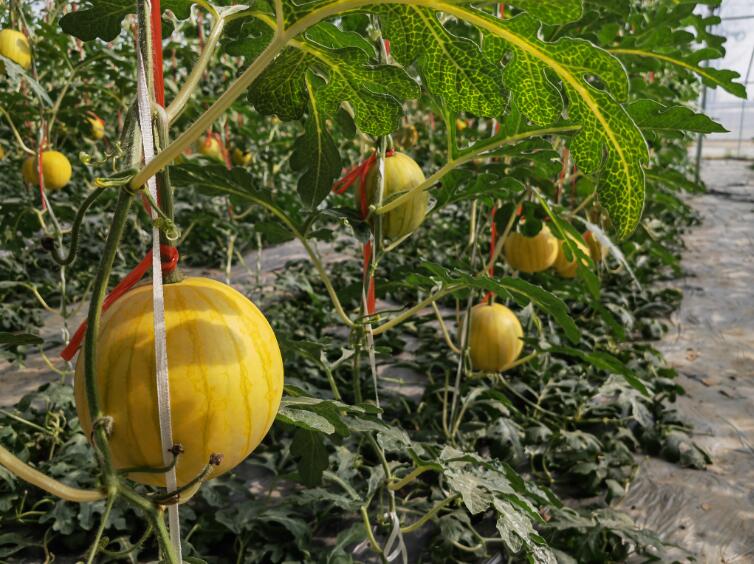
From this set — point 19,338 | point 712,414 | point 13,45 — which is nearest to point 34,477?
point 19,338

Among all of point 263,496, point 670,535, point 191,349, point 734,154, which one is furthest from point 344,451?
point 734,154

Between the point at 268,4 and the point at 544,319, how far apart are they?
274 cm

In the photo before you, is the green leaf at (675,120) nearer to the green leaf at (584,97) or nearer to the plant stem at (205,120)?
the green leaf at (584,97)

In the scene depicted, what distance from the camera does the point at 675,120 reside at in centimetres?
94

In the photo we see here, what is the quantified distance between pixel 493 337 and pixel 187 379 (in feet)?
5.31

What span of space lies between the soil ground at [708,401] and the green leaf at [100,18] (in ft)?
5.94

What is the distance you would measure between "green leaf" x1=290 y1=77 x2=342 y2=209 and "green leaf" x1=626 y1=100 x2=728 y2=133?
0.43 m

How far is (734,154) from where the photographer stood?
16.1 metres

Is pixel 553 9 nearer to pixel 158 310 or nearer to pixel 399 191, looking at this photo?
pixel 158 310

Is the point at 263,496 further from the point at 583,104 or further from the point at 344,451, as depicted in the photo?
the point at 583,104

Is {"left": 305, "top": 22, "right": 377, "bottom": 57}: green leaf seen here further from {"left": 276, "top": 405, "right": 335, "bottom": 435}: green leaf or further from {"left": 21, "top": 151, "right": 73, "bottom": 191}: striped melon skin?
{"left": 21, "top": 151, "right": 73, "bottom": 191}: striped melon skin

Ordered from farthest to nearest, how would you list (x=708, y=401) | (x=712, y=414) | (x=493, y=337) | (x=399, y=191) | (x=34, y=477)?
1. (x=708, y=401)
2. (x=712, y=414)
3. (x=493, y=337)
4. (x=399, y=191)
5. (x=34, y=477)

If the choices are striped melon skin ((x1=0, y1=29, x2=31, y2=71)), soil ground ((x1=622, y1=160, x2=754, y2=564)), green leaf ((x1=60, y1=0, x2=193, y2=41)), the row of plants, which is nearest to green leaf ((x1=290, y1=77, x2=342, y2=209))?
the row of plants

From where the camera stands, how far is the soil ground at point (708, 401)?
6.40ft
